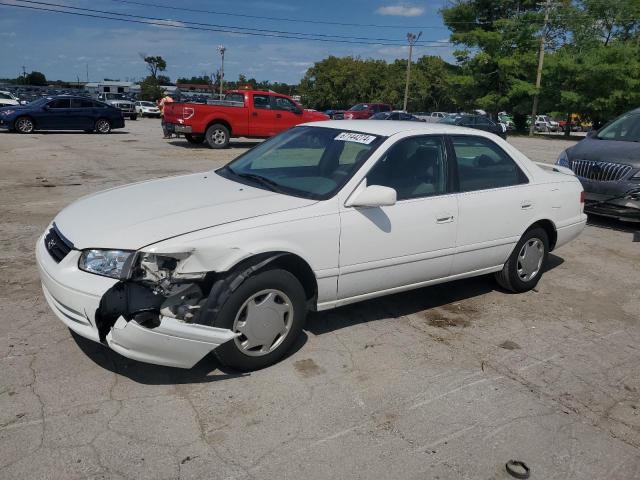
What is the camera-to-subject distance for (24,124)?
2164 centimetres

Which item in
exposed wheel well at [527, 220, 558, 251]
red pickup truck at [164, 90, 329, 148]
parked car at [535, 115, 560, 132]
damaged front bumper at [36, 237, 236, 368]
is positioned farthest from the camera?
parked car at [535, 115, 560, 132]

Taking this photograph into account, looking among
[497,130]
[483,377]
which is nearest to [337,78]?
[497,130]

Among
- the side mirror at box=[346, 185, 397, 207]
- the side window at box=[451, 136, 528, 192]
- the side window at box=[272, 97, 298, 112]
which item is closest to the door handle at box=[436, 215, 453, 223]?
the side window at box=[451, 136, 528, 192]

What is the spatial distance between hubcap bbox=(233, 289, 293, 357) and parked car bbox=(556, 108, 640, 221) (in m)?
6.12

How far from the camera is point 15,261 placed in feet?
18.4

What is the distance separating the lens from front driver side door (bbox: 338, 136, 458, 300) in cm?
396

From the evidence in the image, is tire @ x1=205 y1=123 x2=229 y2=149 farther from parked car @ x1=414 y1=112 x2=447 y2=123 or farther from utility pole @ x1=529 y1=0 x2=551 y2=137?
utility pole @ x1=529 y1=0 x2=551 y2=137

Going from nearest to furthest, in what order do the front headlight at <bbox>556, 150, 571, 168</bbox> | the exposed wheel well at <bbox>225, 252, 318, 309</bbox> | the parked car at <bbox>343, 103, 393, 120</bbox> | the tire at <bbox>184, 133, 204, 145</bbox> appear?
the exposed wheel well at <bbox>225, 252, 318, 309</bbox>, the front headlight at <bbox>556, 150, 571, 168</bbox>, the tire at <bbox>184, 133, 204, 145</bbox>, the parked car at <bbox>343, 103, 393, 120</bbox>

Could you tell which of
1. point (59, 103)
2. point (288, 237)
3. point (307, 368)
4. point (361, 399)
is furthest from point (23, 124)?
point (361, 399)

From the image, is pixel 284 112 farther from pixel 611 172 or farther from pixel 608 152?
pixel 611 172

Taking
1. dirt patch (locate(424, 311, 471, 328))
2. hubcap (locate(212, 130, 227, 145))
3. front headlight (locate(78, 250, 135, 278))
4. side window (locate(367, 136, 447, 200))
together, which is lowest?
dirt patch (locate(424, 311, 471, 328))

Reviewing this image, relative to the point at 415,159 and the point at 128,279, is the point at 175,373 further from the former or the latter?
the point at 415,159

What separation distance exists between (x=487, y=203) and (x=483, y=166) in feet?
1.22

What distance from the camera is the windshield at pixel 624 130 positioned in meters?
8.84
